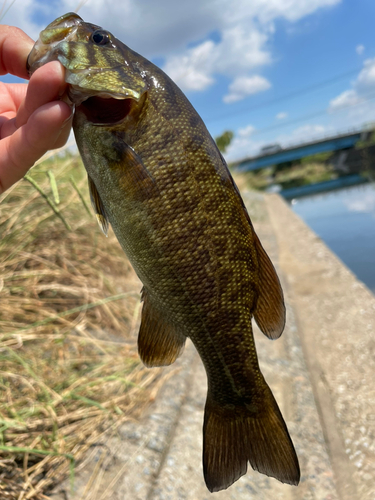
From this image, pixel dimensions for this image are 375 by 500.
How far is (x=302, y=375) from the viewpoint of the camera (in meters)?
2.81

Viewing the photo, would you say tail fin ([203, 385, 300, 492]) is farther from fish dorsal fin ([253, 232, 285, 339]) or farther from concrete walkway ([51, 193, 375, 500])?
concrete walkway ([51, 193, 375, 500])

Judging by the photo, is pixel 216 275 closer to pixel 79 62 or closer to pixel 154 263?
pixel 154 263

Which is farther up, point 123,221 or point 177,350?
point 123,221

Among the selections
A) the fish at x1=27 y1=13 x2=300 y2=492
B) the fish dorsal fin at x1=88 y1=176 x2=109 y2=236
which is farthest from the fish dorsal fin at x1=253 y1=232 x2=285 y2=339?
the fish dorsal fin at x1=88 y1=176 x2=109 y2=236

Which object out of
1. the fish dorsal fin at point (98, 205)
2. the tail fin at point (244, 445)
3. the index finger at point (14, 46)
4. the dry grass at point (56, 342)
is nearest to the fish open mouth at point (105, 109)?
the fish dorsal fin at point (98, 205)

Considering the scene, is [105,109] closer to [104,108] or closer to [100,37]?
[104,108]

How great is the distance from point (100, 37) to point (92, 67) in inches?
7.7

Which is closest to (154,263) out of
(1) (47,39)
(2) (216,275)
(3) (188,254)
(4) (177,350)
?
(3) (188,254)

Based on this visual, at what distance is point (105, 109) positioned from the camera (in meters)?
1.43

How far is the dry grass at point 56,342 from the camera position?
1974 millimetres

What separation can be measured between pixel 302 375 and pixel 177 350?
5.34ft

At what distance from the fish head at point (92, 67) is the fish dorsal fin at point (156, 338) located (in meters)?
0.72

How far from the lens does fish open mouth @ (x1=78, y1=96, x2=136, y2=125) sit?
1.39 meters

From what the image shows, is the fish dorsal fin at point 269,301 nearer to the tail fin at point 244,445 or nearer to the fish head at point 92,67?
the tail fin at point 244,445
